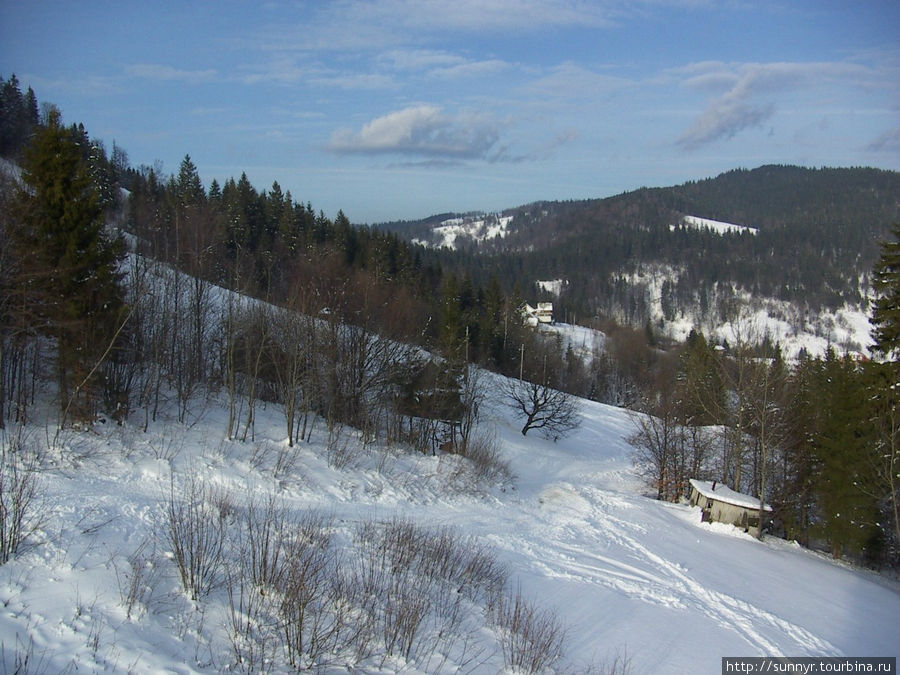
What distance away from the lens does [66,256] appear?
14.9 meters

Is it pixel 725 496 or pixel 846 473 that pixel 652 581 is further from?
pixel 846 473

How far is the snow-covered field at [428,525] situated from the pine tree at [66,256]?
206 cm

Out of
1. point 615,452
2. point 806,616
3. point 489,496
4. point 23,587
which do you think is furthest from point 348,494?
point 615,452

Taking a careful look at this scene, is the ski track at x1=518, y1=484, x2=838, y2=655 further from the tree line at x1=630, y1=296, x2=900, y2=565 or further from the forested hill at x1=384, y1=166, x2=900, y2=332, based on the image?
the forested hill at x1=384, y1=166, x2=900, y2=332

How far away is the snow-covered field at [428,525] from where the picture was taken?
5.62 metres

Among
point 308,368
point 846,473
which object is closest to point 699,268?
point 846,473

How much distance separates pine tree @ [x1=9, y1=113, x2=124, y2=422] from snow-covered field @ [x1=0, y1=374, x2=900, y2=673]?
2.06m

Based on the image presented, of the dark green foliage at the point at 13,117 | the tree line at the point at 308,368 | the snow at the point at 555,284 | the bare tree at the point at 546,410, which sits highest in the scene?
the dark green foliage at the point at 13,117

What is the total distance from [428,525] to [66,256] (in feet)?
41.1

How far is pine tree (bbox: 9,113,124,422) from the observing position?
14531mm

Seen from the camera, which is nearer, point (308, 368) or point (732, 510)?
point (732, 510)

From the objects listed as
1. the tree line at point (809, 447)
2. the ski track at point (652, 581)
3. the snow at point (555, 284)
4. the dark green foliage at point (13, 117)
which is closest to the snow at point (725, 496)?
the tree line at point (809, 447)

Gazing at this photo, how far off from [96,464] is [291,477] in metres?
5.02

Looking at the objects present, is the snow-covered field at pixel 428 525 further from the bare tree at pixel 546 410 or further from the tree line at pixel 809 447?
the bare tree at pixel 546 410
